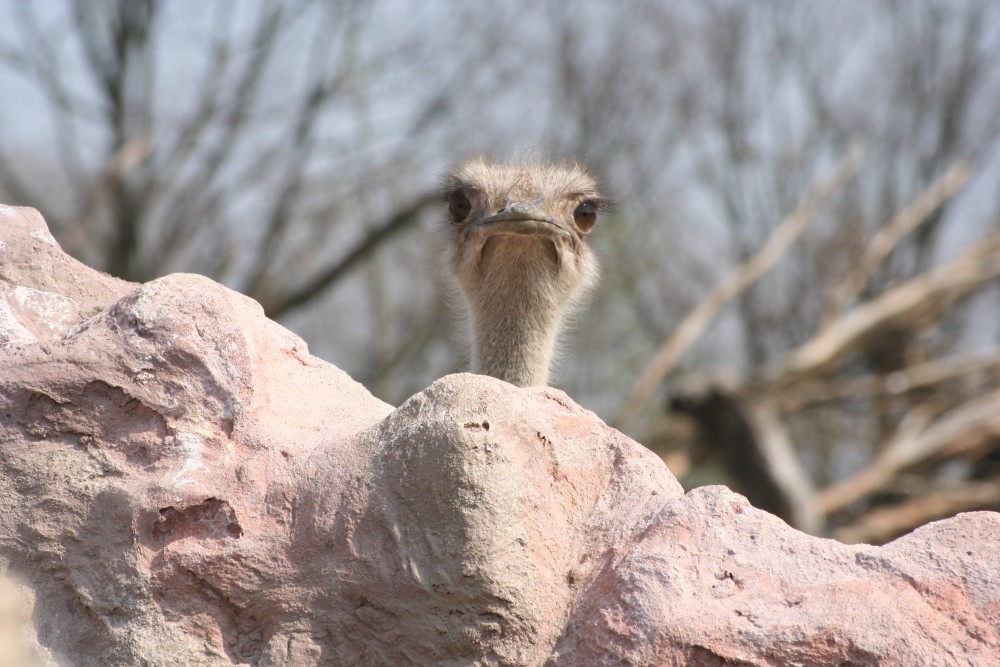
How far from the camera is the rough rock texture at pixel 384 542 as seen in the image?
90.2 inches

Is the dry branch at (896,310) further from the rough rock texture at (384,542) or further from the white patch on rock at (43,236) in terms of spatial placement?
the rough rock texture at (384,542)

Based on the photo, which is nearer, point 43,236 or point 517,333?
point 43,236

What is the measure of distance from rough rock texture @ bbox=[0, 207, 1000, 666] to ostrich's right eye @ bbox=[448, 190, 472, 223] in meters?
2.29

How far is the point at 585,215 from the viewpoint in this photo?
4.95 meters

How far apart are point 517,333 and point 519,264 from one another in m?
0.24

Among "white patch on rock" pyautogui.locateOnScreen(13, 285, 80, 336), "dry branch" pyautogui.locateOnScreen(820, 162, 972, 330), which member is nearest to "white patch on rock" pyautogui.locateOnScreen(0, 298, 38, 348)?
"white patch on rock" pyautogui.locateOnScreen(13, 285, 80, 336)

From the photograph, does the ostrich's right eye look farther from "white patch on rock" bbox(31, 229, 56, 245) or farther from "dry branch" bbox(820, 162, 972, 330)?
"dry branch" bbox(820, 162, 972, 330)

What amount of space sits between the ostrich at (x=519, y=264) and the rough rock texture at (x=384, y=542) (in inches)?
80.8

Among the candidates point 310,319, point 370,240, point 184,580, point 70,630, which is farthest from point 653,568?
point 310,319

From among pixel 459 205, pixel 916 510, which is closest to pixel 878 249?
pixel 916 510

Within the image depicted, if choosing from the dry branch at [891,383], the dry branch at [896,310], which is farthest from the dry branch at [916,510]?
the dry branch at [896,310]

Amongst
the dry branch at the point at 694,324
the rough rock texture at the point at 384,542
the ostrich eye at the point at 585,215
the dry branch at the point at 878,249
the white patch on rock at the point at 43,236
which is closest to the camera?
the rough rock texture at the point at 384,542

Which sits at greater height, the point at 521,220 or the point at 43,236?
the point at 521,220

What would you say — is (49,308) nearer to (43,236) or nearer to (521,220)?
(43,236)
